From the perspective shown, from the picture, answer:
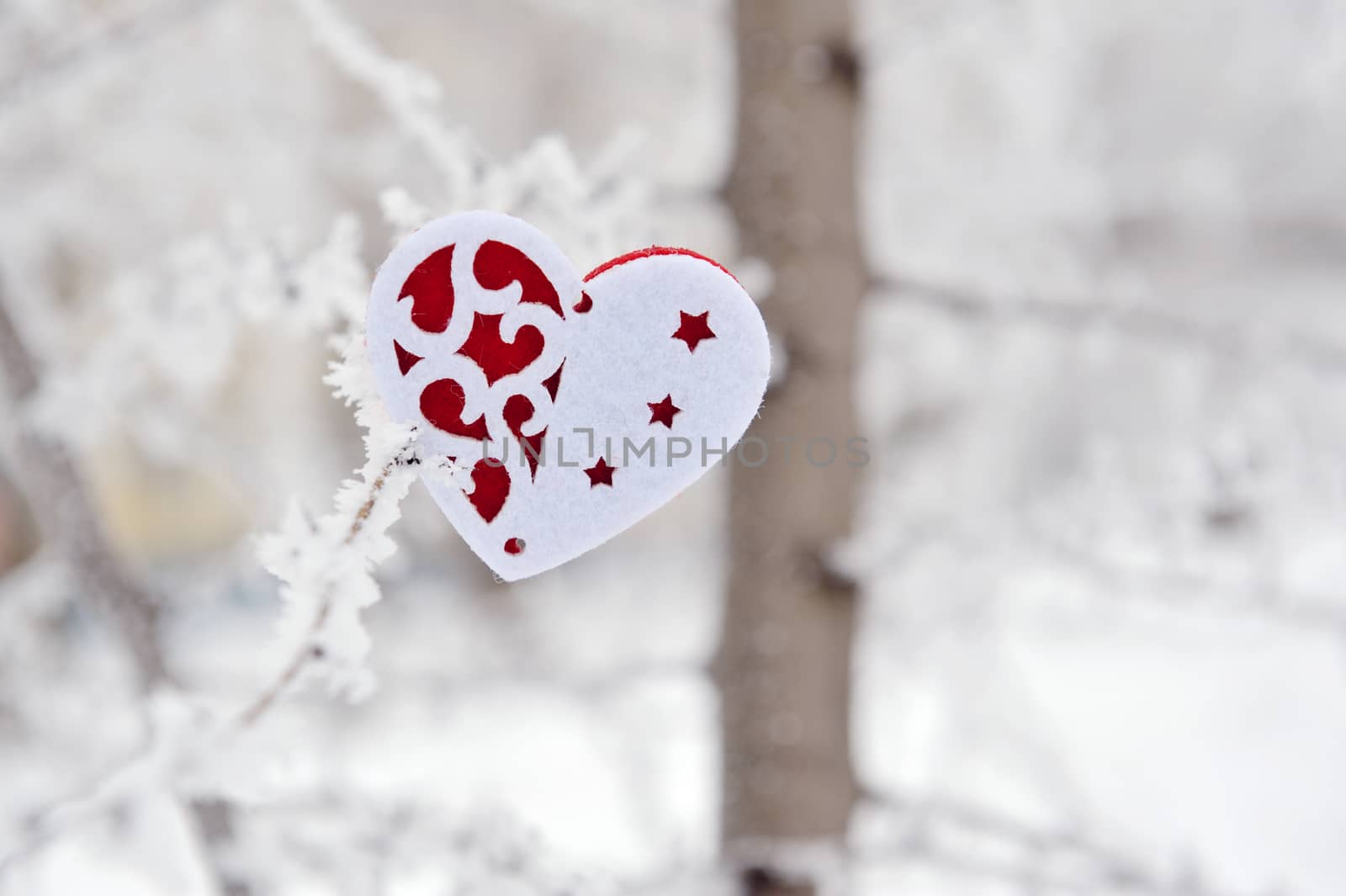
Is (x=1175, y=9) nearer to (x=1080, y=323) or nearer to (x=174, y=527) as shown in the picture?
(x=1080, y=323)

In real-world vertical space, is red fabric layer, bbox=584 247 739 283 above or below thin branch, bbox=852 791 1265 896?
above

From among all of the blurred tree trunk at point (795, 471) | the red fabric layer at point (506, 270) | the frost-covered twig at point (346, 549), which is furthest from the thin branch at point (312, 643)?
the blurred tree trunk at point (795, 471)

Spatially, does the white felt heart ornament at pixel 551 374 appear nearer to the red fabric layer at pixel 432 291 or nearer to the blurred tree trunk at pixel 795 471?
the red fabric layer at pixel 432 291

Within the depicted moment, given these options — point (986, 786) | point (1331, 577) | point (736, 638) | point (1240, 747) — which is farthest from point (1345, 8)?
point (1240, 747)

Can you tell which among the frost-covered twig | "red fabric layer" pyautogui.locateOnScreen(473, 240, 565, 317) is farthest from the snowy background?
"red fabric layer" pyautogui.locateOnScreen(473, 240, 565, 317)

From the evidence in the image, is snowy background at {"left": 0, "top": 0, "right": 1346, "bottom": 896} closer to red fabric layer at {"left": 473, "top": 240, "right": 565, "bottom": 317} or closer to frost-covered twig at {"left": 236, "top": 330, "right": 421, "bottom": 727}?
frost-covered twig at {"left": 236, "top": 330, "right": 421, "bottom": 727}

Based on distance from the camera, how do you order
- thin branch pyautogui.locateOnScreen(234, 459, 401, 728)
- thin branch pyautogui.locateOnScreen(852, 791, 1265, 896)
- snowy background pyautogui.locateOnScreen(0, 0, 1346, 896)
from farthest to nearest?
thin branch pyautogui.locateOnScreen(852, 791, 1265, 896)
snowy background pyautogui.locateOnScreen(0, 0, 1346, 896)
thin branch pyautogui.locateOnScreen(234, 459, 401, 728)
